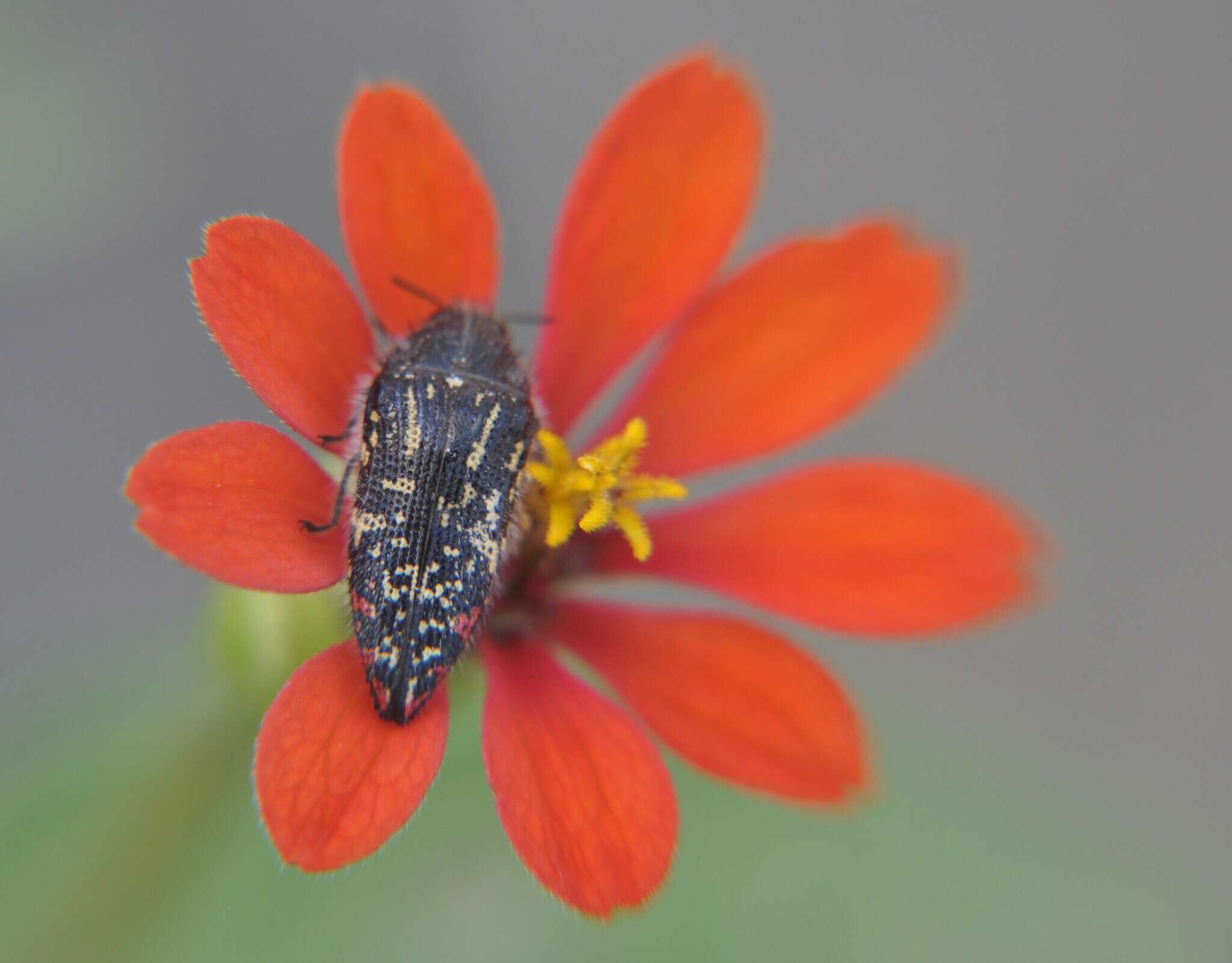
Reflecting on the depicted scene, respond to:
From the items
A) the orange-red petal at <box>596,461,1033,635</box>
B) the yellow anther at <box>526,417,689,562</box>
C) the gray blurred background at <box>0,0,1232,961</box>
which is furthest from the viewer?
the gray blurred background at <box>0,0,1232,961</box>

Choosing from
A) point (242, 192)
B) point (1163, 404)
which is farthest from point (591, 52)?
point (1163, 404)

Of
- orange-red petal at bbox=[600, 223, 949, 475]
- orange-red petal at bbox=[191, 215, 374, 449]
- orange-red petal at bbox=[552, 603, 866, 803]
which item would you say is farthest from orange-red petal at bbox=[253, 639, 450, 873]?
orange-red petal at bbox=[600, 223, 949, 475]

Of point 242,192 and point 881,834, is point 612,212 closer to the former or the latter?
point 881,834

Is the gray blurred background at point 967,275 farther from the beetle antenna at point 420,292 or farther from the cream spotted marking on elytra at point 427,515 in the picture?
the cream spotted marking on elytra at point 427,515

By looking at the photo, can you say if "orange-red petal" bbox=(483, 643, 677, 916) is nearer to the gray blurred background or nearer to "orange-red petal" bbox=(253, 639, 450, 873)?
"orange-red petal" bbox=(253, 639, 450, 873)

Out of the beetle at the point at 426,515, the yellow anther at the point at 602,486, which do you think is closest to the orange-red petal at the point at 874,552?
the yellow anther at the point at 602,486

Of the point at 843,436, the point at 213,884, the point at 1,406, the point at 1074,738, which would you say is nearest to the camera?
the point at 213,884

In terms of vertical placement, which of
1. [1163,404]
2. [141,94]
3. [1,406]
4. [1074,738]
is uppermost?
[141,94]
